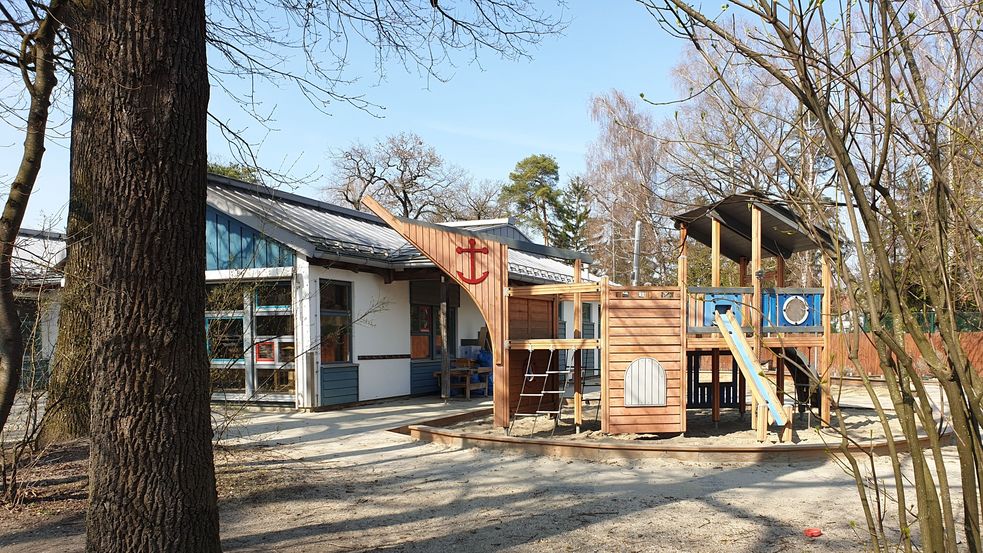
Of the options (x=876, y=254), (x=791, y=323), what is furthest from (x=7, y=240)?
(x=791, y=323)

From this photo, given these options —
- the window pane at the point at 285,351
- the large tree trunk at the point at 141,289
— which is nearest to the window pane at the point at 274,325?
the window pane at the point at 285,351

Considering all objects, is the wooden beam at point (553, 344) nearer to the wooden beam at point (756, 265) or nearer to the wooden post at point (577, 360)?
the wooden post at point (577, 360)

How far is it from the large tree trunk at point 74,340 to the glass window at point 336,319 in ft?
18.2

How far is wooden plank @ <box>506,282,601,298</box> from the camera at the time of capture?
10.7 m

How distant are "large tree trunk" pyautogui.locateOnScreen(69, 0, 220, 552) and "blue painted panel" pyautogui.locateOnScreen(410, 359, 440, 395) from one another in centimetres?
1276

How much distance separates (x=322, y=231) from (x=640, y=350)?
295 inches

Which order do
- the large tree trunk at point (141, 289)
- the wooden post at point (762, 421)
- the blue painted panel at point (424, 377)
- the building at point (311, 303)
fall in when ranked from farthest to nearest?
1. the blue painted panel at point (424, 377)
2. the building at point (311, 303)
3. the wooden post at point (762, 421)
4. the large tree trunk at point (141, 289)

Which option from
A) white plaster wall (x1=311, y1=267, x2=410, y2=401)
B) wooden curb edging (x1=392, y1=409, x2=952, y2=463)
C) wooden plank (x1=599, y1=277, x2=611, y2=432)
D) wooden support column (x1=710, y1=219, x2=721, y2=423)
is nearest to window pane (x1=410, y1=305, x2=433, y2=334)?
white plaster wall (x1=311, y1=267, x2=410, y2=401)

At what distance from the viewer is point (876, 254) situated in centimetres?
218

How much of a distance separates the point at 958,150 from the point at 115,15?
3.90 m

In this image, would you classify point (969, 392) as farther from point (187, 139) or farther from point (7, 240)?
point (7, 240)

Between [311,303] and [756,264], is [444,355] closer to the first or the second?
[311,303]

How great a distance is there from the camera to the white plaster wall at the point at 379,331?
49.3ft

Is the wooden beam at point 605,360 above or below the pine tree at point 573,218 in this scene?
below
